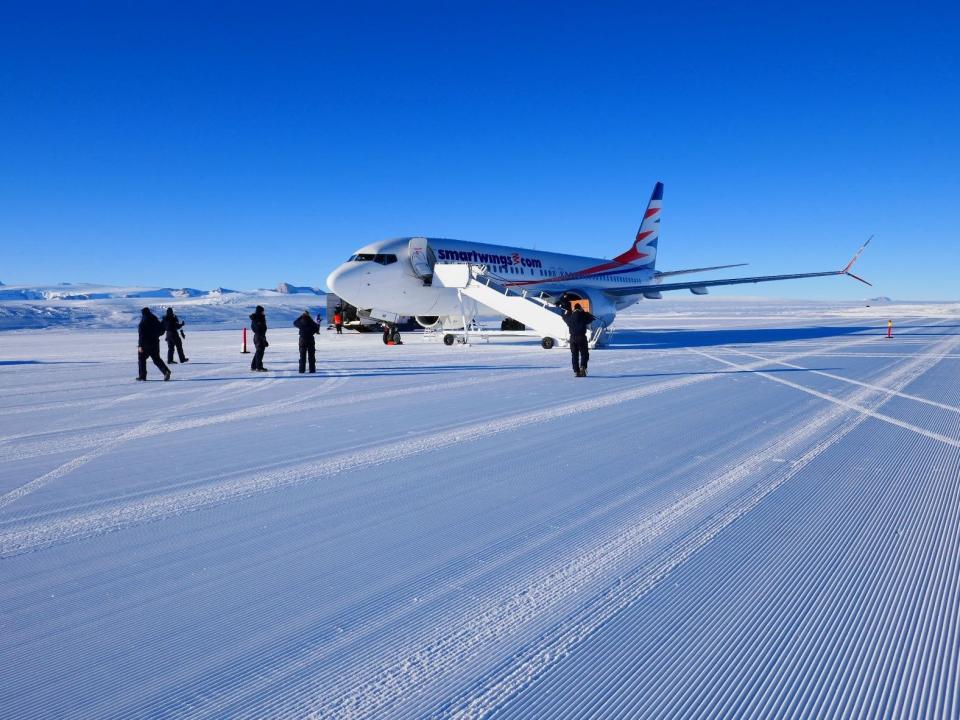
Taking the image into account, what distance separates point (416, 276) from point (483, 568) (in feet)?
60.1

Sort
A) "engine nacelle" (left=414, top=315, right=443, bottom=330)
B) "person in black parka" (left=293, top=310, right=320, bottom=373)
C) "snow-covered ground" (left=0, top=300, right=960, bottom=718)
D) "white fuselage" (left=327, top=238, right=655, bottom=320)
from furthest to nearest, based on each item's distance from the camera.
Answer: "engine nacelle" (left=414, top=315, right=443, bottom=330)
"white fuselage" (left=327, top=238, right=655, bottom=320)
"person in black parka" (left=293, top=310, right=320, bottom=373)
"snow-covered ground" (left=0, top=300, right=960, bottom=718)

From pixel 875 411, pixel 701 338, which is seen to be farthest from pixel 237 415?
pixel 701 338

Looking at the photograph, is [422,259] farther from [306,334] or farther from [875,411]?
[875,411]

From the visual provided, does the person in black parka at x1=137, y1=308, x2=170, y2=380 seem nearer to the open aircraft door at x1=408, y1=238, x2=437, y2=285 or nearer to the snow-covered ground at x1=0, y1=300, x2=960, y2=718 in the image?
the snow-covered ground at x1=0, y1=300, x2=960, y2=718

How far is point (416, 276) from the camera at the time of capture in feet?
69.4

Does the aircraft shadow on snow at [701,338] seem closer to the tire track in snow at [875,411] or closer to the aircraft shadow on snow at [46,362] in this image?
the tire track in snow at [875,411]

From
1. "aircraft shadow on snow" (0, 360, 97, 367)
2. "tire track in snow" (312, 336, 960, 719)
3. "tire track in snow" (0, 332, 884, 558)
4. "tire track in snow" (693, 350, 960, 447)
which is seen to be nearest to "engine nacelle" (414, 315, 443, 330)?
"aircraft shadow on snow" (0, 360, 97, 367)

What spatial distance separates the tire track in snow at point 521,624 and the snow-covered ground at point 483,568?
→ 13mm

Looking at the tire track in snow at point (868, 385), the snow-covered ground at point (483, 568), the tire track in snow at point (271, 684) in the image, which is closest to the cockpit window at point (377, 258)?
the tire track in snow at point (868, 385)

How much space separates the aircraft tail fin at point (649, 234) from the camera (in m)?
34.5

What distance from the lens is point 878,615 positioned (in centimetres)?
285

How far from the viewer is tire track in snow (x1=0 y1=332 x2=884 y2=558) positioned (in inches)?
152

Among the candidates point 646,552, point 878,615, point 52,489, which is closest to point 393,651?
point 646,552

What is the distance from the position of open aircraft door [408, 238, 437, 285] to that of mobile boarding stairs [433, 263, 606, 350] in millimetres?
223
